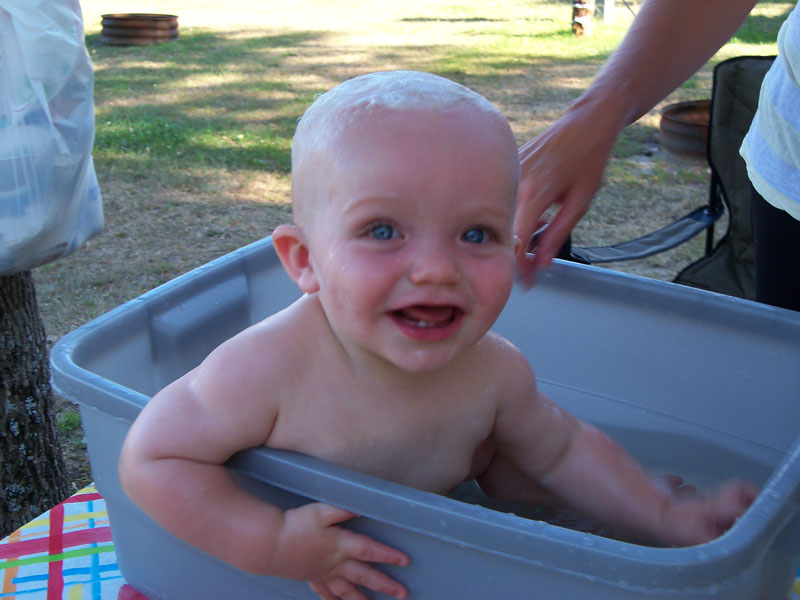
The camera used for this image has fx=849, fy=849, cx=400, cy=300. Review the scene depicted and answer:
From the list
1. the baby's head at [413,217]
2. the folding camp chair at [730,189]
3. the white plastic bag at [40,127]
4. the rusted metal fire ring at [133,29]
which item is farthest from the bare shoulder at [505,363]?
the rusted metal fire ring at [133,29]

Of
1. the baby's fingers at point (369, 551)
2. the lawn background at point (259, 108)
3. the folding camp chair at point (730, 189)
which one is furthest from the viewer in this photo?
the lawn background at point (259, 108)

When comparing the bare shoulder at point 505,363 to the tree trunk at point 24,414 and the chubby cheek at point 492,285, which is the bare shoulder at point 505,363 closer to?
the chubby cheek at point 492,285

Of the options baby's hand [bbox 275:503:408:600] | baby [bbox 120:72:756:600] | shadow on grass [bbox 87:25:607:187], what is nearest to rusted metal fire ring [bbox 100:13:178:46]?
shadow on grass [bbox 87:25:607:187]

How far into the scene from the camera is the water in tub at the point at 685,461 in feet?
3.62

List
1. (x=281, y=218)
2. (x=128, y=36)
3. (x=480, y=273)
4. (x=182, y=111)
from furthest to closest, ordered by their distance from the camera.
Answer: (x=128, y=36)
(x=182, y=111)
(x=281, y=218)
(x=480, y=273)

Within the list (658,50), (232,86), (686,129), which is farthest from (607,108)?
(232,86)

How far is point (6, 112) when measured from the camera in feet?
4.06

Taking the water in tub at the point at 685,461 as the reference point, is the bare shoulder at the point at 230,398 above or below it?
above

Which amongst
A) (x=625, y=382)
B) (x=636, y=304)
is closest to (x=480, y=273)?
(x=636, y=304)

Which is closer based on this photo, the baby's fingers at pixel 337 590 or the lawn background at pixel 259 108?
the baby's fingers at pixel 337 590

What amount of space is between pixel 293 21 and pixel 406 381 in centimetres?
681

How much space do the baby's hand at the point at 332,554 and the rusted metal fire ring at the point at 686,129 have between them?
3.20 m

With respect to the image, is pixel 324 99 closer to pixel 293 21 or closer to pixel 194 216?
pixel 194 216

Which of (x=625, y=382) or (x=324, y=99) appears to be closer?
(x=324, y=99)
